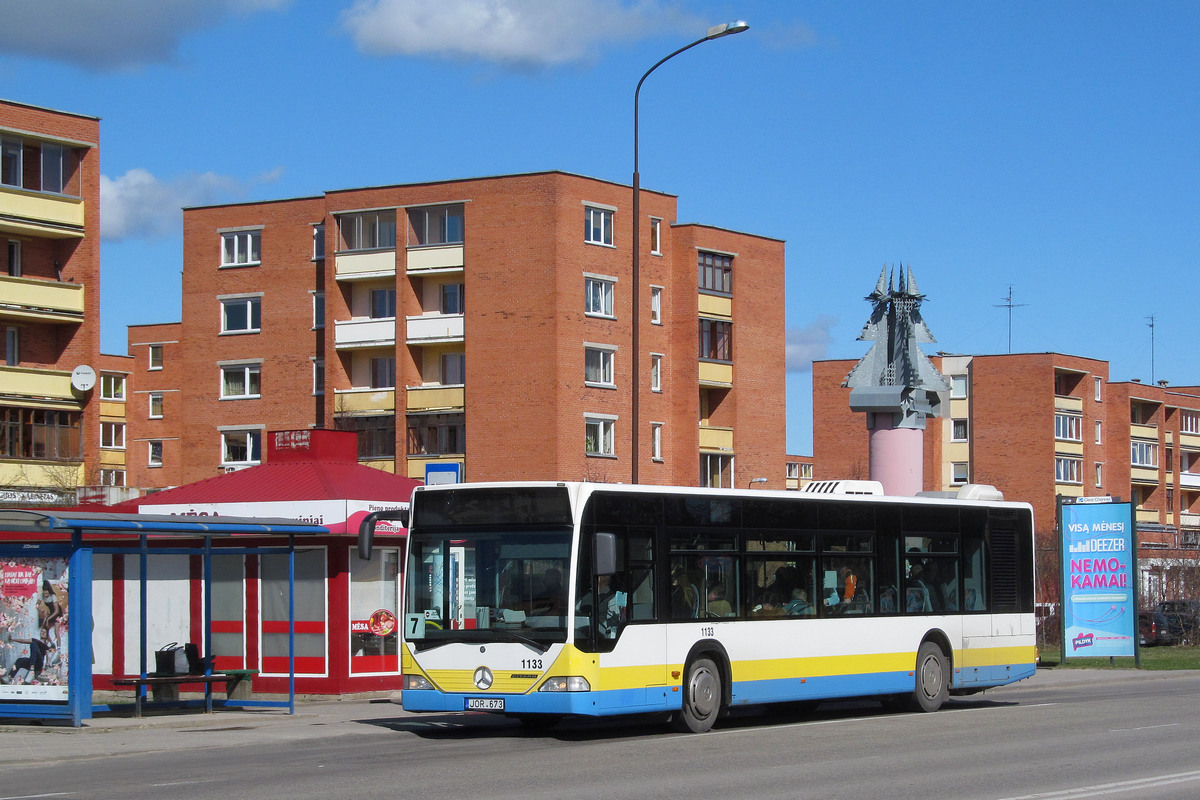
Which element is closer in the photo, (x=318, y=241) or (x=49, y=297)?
(x=49, y=297)

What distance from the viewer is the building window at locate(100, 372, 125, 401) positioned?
94.1 metres

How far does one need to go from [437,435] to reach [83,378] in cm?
1658

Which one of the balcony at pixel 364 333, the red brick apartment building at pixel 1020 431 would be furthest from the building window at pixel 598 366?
the red brick apartment building at pixel 1020 431

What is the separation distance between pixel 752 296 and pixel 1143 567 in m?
31.1

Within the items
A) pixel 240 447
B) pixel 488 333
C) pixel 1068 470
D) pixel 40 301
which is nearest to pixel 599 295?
pixel 488 333

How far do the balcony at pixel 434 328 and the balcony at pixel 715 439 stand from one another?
39.3 ft

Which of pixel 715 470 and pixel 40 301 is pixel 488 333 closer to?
pixel 715 470

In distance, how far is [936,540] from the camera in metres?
21.7

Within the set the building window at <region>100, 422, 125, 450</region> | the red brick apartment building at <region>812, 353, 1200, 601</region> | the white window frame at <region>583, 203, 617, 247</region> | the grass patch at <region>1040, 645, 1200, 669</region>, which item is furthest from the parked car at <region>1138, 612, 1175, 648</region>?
the building window at <region>100, 422, 125, 450</region>

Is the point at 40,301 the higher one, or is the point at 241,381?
the point at 40,301

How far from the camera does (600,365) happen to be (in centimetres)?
6234

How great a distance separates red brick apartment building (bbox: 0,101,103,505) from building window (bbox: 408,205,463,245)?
15745 mm

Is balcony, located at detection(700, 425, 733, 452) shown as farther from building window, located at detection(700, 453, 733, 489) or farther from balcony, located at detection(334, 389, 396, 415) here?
balcony, located at detection(334, 389, 396, 415)

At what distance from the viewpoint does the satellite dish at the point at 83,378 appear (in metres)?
49.7
